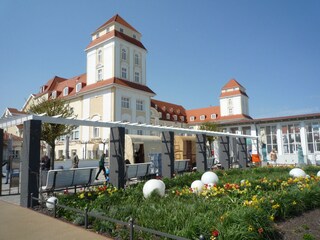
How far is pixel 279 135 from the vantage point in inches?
1202

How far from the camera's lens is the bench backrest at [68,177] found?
10414 millimetres

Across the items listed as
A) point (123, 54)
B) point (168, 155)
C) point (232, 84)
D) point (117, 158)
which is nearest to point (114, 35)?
point (123, 54)

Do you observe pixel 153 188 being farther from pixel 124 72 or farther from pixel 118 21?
pixel 118 21

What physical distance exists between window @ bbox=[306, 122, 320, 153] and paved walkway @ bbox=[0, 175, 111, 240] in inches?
1088

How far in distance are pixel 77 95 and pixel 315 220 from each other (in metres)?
41.0

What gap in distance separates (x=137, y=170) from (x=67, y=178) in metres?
4.64

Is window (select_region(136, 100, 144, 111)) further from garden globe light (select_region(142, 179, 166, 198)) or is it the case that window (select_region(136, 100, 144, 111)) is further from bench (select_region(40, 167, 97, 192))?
garden globe light (select_region(142, 179, 166, 198))

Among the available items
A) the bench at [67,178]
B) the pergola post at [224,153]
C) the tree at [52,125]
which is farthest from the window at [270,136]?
the bench at [67,178]

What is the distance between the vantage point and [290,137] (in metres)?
30.0

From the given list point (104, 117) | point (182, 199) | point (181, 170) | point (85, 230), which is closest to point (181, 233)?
point (85, 230)

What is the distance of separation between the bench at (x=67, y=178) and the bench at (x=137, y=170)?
8.07 ft

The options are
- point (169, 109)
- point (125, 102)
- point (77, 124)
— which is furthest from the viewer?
point (169, 109)

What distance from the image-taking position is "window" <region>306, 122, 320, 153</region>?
28.3 metres

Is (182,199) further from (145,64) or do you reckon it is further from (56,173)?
(145,64)
